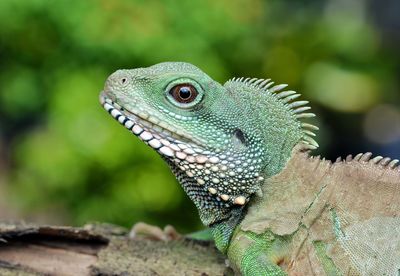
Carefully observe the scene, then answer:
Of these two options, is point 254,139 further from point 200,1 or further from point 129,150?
point 200,1

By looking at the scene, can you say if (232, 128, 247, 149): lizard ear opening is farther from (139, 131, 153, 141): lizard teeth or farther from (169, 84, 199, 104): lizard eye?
(139, 131, 153, 141): lizard teeth

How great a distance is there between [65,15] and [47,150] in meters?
1.80

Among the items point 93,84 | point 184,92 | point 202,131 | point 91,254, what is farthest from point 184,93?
point 93,84

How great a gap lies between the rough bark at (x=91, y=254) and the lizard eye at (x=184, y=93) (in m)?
1.29

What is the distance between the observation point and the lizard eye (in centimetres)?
419

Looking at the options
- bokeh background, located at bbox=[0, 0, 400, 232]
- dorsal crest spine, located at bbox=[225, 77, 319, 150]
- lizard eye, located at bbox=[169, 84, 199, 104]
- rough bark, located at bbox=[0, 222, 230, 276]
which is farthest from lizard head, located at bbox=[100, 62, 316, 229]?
bokeh background, located at bbox=[0, 0, 400, 232]

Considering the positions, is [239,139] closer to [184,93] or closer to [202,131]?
[202,131]

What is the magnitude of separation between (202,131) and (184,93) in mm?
273

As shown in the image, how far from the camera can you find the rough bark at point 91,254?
4.70 meters

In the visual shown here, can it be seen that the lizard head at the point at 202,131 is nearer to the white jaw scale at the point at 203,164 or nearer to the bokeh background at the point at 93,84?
the white jaw scale at the point at 203,164

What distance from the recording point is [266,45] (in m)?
12.0

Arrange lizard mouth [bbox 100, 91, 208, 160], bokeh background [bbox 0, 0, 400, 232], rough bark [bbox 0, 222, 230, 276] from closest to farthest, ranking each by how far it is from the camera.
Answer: lizard mouth [bbox 100, 91, 208, 160], rough bark [bbox 0, 222, 230, 276], bokeh background [bbox 0, 0, 400, 232]

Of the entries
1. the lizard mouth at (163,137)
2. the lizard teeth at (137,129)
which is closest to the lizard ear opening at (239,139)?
the lizard mouth at (163,137)

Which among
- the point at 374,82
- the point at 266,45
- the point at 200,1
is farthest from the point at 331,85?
the point at 200,1
